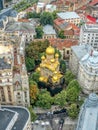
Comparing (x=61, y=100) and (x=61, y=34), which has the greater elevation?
(x=61, y=34)

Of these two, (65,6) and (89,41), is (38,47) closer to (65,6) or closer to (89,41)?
(89,41)

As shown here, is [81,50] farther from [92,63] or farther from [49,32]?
[49,32]

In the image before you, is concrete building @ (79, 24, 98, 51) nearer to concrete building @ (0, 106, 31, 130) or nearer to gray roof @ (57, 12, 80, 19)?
gray roof @ (57, 12, 80, 19)

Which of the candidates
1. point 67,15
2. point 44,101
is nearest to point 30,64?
point 44,101

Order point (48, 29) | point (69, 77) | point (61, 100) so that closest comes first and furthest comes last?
1. point (61, 100)
2. point (69, 77)
3. point (48, 29)

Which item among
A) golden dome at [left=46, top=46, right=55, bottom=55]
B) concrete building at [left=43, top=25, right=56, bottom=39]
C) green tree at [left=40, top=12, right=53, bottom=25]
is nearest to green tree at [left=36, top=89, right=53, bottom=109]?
golden dome at [left=46, top=46, right=55, bottom=55]

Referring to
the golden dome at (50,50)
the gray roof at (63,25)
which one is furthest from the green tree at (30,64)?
the gray roof at (63,25)

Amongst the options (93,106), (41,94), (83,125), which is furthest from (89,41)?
(83,125)
